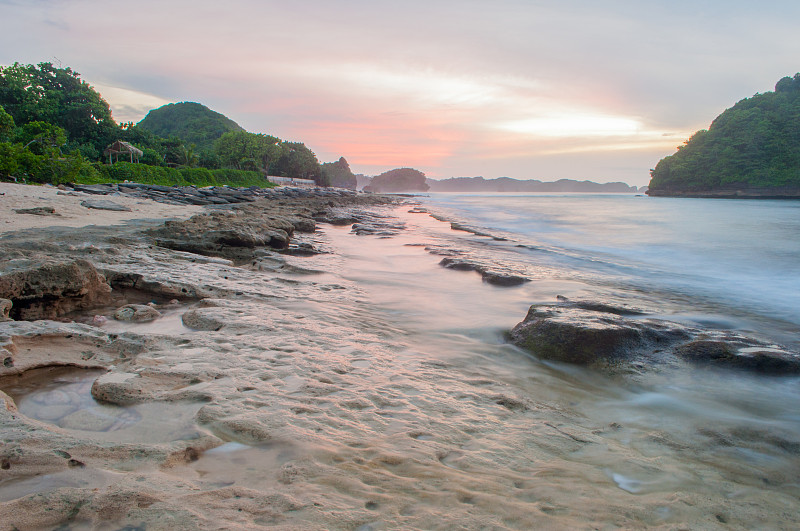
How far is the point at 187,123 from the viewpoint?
123875 millimetres

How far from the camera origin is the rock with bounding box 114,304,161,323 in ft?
10.5

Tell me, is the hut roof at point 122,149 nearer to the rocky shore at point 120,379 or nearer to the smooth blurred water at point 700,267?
the smooth blurred water at point 700,267

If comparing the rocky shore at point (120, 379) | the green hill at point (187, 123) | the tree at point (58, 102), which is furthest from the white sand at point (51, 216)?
the green hill at point (187, 123)

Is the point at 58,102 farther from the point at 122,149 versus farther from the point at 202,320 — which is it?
the point at 202,320

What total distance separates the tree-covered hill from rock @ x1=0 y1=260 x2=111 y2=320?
3146 inches

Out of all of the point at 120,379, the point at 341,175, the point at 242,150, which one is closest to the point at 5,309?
the point at 120,379

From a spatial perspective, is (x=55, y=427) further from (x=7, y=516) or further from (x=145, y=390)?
(x=7, y=516)

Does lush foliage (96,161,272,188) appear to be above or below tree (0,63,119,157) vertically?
below

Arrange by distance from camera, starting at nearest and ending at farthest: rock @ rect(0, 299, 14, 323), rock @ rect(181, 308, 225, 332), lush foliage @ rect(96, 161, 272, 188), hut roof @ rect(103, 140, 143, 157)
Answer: rock @ rect(0, 299, 14, 323), rock @ rect(181, 308, 225, 332), lush foliage @ rect(96, 161, 272, 188), hut roof @ rect(103, 140, 143, 157)

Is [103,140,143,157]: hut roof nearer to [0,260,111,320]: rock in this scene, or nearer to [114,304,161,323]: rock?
[0,260,111,320]: rock

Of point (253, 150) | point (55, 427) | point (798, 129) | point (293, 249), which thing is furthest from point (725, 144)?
point (55, 427)

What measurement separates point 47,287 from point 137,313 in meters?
0.63

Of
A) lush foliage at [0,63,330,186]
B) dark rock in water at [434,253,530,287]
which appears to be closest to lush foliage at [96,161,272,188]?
lush foliage at [0,63,330,186]

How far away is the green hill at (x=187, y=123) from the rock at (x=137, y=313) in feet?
375
